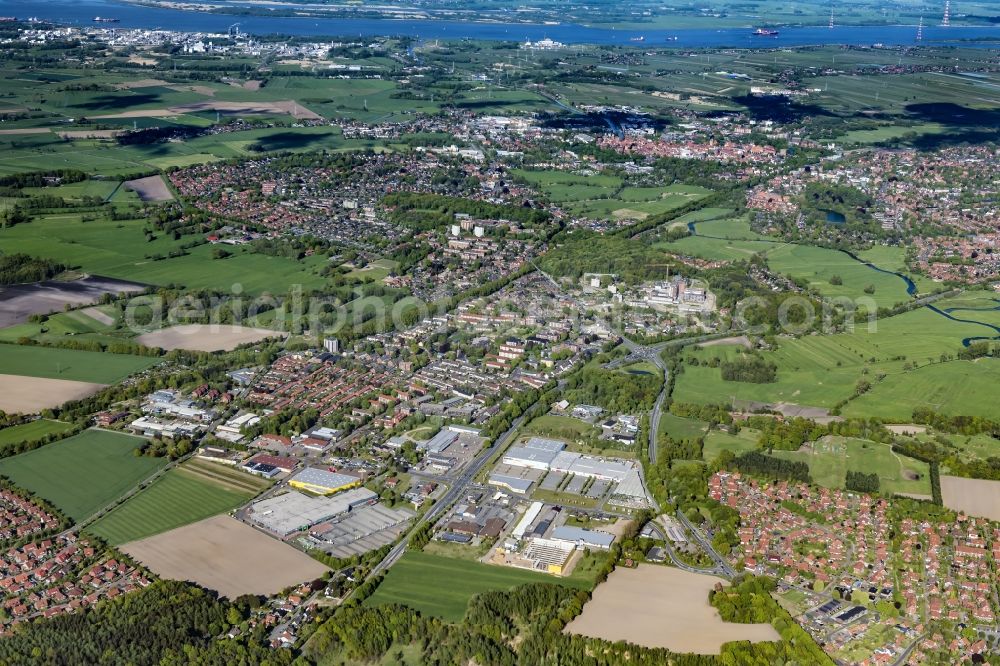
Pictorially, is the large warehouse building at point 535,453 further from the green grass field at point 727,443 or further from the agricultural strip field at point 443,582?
the agricultural strip field at point 443,582

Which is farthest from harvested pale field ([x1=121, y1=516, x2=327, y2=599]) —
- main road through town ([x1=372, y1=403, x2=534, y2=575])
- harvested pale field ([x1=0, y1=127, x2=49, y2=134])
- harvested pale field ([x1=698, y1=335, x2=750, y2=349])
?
harvested pale field ([x1=0, y1=127, x2=49, y2=134])

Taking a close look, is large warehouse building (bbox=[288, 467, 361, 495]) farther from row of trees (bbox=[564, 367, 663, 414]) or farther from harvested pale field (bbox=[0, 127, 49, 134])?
harvested pale field (bbox=[0, 127, 49, 134])

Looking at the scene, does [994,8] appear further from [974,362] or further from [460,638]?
[460,638]

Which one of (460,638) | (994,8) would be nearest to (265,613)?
(460,638)

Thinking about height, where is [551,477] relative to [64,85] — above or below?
below

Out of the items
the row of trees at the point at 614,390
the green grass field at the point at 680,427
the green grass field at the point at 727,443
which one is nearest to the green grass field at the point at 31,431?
the row of trees at the point at 614,390

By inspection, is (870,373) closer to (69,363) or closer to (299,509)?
(299,509)

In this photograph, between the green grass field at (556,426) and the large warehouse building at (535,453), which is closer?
the large warehouse building at (535,453)
